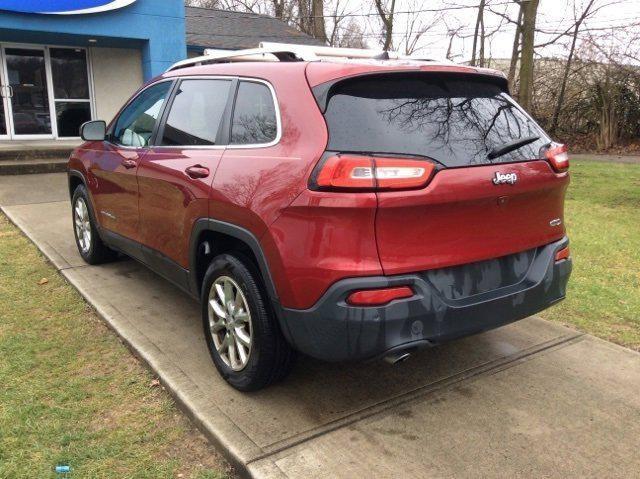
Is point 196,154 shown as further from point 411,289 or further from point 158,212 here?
point 411,289

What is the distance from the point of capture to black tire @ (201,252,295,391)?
284 centimetres

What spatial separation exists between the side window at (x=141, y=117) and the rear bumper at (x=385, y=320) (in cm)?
217

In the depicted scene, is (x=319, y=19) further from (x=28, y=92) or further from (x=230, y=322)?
(x=230, y=322)

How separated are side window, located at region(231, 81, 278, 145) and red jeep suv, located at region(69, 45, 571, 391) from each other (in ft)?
0.03

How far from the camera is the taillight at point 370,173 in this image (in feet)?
7.84

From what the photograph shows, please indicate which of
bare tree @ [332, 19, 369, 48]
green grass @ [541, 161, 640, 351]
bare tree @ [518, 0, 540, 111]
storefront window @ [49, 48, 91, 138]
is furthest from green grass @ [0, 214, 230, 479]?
bare tree @ [332, 19, 369, 48]

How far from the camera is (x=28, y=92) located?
14.1m

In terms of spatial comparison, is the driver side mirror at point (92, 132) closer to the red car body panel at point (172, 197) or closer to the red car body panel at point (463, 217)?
the red car body panel at point (172, 197)

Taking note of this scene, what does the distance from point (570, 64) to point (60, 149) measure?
17927mm

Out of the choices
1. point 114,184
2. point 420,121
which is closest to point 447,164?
point 420,121

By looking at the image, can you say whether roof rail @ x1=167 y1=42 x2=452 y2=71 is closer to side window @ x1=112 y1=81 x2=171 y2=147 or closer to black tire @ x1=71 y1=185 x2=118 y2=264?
side window @ x1=112 y1=81 x2=171 y2=147

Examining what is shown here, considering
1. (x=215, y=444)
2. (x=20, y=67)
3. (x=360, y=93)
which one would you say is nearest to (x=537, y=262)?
(x=360, y=93)

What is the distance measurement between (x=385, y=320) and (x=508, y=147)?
1.09 metres

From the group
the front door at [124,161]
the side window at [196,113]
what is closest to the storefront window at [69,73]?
the front door at [124,161]
